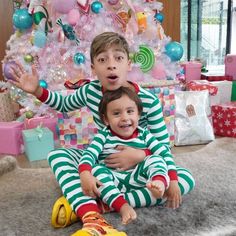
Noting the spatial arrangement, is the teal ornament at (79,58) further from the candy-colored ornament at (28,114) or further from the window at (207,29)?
the window at (207,29)

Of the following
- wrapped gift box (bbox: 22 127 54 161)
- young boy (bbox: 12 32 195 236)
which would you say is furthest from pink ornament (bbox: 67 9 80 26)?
young boy (bbox: 12 32 195 236)

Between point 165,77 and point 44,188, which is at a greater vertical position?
point 165,77

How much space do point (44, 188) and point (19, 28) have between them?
4.34ft

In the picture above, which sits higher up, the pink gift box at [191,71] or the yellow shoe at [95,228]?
the pink gift box at [191,71]

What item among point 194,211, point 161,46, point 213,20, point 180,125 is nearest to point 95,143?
point 194,211

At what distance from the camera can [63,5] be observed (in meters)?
2.08

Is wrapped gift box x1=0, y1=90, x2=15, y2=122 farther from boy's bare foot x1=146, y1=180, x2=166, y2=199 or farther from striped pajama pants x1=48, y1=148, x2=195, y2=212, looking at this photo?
boy's bare foot x1=146, y1=180, x2=166, y2=199

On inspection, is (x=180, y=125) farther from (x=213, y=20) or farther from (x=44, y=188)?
(x=213, y=20)

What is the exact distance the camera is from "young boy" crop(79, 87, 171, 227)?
3.21ft

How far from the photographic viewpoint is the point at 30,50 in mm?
2232

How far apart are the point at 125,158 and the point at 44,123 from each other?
43.7 inches

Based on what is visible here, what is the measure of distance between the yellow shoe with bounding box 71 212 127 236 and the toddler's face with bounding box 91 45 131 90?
1.31 feet

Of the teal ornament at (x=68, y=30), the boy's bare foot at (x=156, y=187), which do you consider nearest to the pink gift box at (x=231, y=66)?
the teal ornament at (x=68, y=30)

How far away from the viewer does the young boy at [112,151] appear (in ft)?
3.21
